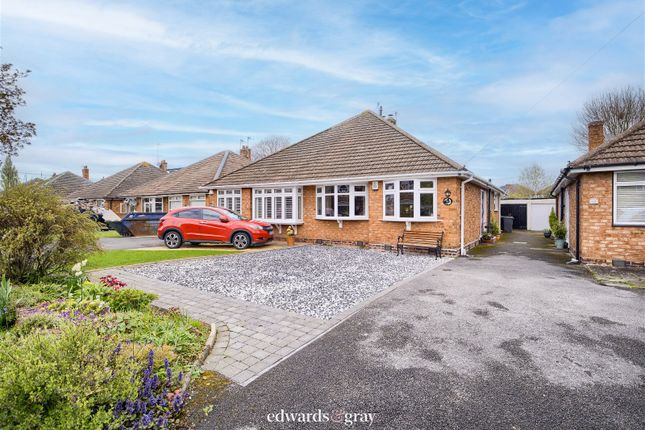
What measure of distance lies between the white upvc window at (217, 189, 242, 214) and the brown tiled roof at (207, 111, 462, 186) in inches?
24.7

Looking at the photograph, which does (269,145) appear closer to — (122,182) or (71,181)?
(122,182)

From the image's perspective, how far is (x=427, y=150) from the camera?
41.9ft

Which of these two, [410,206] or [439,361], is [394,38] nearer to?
[410,206]

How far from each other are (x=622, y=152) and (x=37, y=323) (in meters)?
13.5

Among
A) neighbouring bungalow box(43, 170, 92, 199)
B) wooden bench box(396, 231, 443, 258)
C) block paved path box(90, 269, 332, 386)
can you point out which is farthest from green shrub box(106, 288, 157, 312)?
neighbouring bungalow box(43, 170, 92, 199)

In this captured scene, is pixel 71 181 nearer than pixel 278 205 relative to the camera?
No

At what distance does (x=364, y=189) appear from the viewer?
44.6 feet

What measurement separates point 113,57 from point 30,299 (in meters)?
8.44

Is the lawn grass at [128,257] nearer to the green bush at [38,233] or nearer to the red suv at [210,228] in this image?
the red suv at [210,228]

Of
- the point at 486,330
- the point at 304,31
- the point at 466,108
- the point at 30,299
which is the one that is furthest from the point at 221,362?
the point at 466,108

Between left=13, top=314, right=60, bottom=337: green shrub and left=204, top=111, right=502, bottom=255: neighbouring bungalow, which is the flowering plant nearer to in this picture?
left=13, top=314, right=60, bottom=337: green shrub

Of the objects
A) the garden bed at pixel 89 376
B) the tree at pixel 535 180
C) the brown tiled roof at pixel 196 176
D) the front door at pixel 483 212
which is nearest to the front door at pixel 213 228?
the brown tiled roof at pixel 196 176

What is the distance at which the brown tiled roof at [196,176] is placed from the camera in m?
21.5

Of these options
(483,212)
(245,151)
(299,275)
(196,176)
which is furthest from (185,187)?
(483,212)
